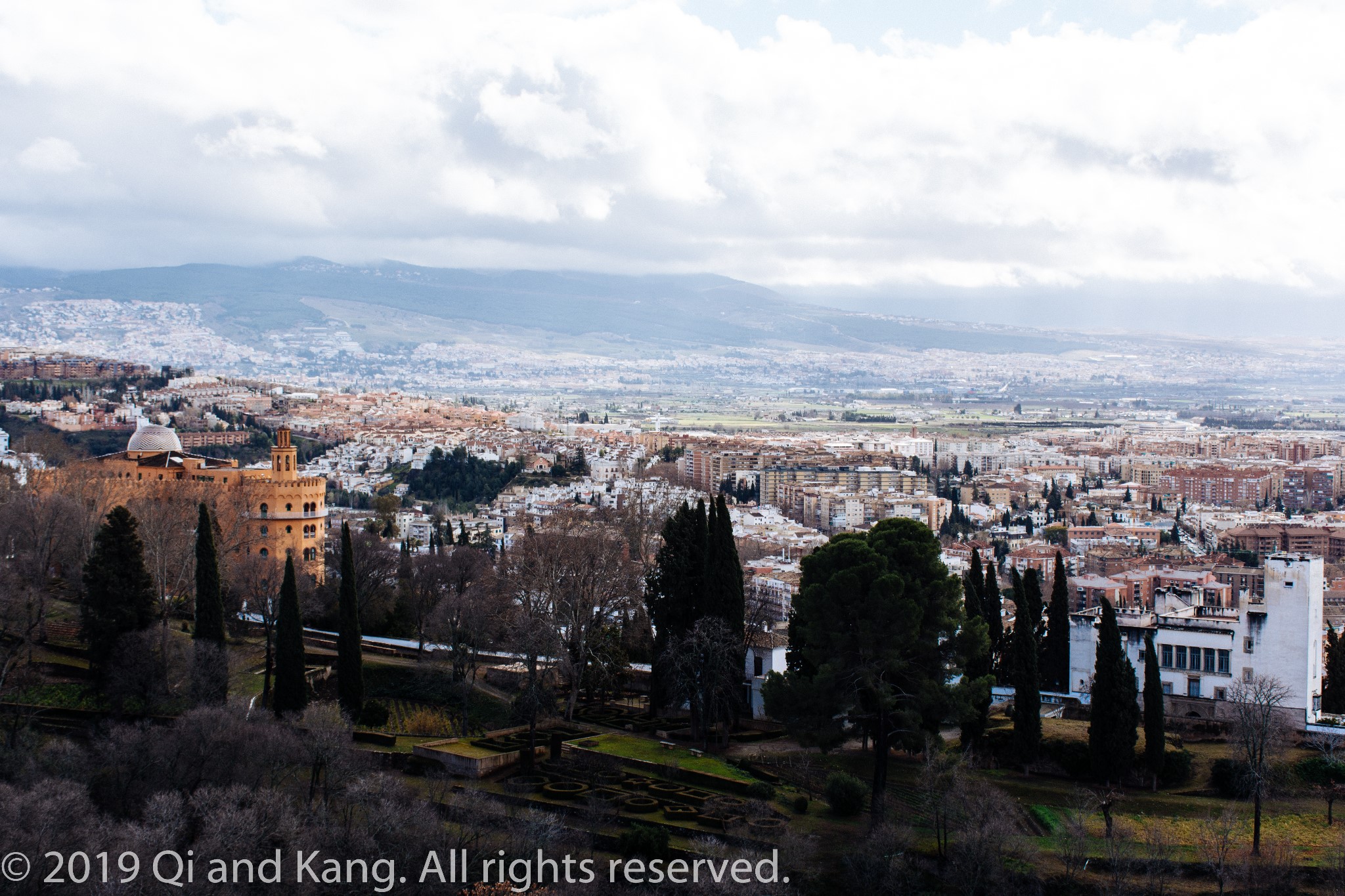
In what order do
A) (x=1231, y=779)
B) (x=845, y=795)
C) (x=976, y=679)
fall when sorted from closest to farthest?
(x=845, y=795) → (x=1231, y=779) → (x=976, y=679)

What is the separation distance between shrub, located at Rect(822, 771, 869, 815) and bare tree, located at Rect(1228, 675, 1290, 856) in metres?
4.78

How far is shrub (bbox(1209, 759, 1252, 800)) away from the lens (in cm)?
1791

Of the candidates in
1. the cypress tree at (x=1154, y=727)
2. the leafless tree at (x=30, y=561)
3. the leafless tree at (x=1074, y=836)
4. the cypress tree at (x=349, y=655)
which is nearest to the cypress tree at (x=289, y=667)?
the cypress tree at (x=349, y=655)

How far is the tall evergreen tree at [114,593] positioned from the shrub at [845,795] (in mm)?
10981

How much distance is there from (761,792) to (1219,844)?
566cm

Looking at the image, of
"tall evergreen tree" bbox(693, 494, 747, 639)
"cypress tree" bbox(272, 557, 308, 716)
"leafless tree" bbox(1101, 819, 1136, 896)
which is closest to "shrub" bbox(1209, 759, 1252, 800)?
"leafless tree" bbox(1101, 819, 1136, 896)

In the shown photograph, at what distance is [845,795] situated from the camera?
57.1 ft

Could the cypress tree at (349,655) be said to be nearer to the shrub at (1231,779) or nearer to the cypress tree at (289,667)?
the cypress tree at (289,667)

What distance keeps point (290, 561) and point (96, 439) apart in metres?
41.5

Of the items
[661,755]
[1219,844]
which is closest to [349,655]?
[661,755]

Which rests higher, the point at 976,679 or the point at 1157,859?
the point at 976,679

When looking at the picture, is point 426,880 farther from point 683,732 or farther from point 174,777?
point 683,732

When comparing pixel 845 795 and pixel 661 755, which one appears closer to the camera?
pixel 845 795

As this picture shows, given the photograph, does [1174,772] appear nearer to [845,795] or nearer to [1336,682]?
[845,795]
